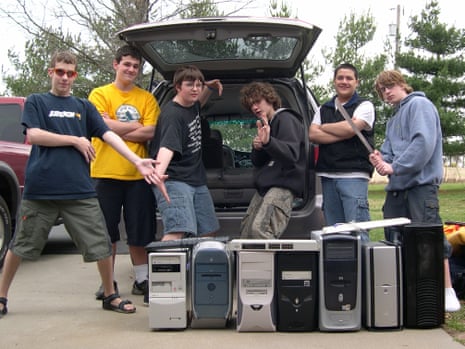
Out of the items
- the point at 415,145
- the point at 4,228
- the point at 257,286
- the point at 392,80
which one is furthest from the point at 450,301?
the point at 4,228

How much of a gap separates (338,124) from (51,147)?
6.73 ft

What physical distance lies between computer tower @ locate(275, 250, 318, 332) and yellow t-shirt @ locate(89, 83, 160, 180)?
144cm

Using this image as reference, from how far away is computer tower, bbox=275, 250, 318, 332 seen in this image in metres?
3.71

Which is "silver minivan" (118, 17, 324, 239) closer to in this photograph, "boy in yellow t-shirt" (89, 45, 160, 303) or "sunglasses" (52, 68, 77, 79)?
"boy in yellow t-shirt" (89, 45, 160, 303)

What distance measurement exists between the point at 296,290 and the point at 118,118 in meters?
1.91

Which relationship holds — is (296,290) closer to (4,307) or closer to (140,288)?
(140,288)

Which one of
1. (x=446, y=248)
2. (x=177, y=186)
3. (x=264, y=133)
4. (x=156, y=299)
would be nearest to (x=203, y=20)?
(x=264, y=133)

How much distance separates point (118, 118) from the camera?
179 inches

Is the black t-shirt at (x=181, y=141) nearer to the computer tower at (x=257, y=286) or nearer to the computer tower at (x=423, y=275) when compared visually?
the computer tower at (x=257, y=286)

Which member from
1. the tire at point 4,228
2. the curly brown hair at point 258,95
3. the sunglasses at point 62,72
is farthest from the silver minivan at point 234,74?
the tire at point 4,228

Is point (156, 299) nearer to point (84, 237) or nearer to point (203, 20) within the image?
point (84, 237)

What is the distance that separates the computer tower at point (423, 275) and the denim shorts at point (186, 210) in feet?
4.68

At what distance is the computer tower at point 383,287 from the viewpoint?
3688 mm

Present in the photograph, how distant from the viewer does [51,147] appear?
4.05 m
